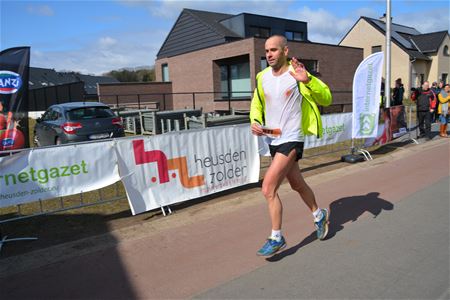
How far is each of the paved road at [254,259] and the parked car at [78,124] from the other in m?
6.81

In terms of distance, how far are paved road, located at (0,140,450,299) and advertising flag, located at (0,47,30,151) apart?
61.6 inches

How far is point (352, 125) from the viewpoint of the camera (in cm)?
955

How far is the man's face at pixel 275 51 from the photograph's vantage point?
367 cm

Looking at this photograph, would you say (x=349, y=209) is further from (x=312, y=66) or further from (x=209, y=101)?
(x=312, y=66)

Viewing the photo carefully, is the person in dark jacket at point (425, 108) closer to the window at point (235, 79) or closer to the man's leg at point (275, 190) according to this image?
the man's leg at point (275, 190)

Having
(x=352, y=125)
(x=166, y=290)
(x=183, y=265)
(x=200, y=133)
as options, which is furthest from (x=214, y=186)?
(x=352, y=125)

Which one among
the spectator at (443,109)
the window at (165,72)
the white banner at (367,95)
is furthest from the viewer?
the window at (165,72)

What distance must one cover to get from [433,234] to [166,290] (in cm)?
312

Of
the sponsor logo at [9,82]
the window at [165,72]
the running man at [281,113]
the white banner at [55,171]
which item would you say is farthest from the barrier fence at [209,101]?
the running man at [281,113]

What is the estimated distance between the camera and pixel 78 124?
36.9 ft

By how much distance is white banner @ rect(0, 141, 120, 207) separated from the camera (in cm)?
457

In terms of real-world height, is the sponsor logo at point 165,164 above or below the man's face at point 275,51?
below

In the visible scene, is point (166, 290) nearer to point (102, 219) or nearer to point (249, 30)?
point (102, 219)

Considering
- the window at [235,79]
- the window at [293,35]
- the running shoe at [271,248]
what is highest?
the window at [293,35]
